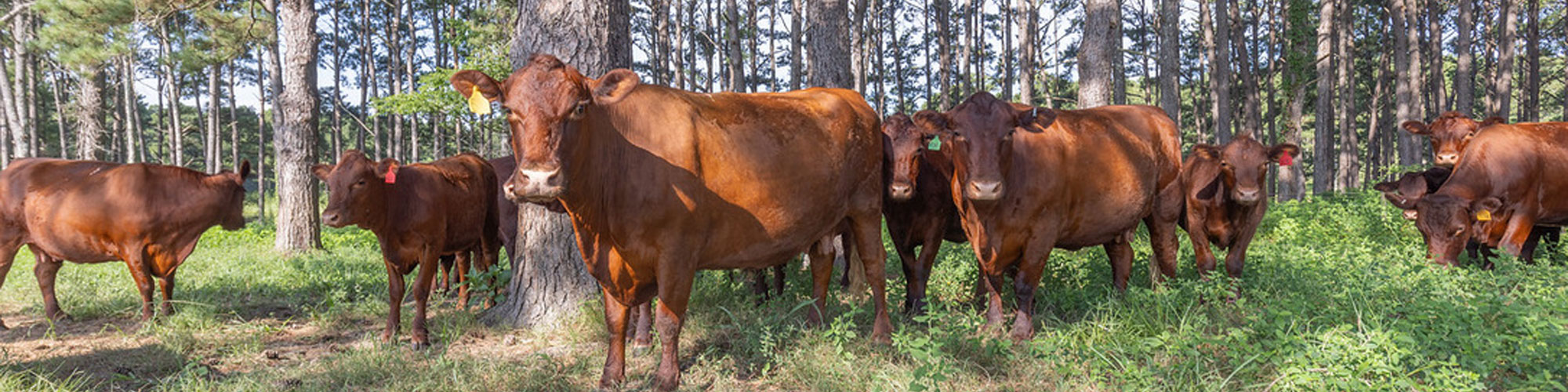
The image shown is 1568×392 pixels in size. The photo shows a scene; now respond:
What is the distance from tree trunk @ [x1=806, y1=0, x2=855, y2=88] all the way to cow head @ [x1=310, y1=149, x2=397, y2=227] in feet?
13.7

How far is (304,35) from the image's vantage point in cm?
1058

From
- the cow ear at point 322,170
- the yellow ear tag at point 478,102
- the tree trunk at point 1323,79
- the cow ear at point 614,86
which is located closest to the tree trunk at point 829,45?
the cow ear at point 322,170

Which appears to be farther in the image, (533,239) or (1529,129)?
(1529,129)

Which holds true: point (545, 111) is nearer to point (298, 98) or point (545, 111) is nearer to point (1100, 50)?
point (1100, 50)

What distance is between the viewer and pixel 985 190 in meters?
4.49

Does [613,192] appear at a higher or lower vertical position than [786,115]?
lower

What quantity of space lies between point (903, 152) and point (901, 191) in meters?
0.38

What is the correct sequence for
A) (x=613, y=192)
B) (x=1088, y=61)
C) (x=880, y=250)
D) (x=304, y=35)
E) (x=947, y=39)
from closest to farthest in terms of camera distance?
(x=613, y=192)
(x=880, y=250)
(x=1088, y=61)
(x=304, y=35)
(x=947, y=39)

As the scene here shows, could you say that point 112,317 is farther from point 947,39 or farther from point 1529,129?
point 947,39

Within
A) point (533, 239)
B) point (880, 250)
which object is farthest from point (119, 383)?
point (880, 250)

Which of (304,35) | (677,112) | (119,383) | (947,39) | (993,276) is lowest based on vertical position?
(119,383)

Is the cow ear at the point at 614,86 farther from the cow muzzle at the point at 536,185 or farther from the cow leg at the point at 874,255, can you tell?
the cow leg at the point at 874,255

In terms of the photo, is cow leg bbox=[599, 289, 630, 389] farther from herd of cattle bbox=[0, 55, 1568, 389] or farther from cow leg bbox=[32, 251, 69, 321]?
cow leg bbox=[32, 251, 69, 321]

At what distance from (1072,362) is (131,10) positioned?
15128mm
